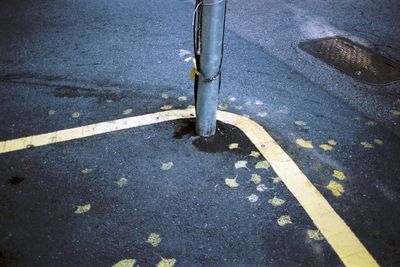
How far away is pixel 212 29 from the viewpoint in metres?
2.80

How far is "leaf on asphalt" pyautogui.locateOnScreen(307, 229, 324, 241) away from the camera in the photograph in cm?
260

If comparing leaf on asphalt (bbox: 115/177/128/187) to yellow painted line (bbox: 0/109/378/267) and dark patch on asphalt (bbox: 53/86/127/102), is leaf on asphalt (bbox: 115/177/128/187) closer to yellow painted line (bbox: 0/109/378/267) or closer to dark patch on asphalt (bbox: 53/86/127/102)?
yellow painted line (bbox: 0/109/378/267)

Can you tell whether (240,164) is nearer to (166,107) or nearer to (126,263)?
(166,107)

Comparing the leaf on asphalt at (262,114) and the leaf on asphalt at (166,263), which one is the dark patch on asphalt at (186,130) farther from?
the leaf on asphalt at (166,263)

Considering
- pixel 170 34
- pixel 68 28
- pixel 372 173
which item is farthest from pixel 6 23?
pixel 372 173

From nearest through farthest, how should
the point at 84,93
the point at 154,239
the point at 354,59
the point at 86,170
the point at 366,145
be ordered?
the point at 154,239
the point at 86,170
the point at 366,145
the point at 84,93
the point at 354,59

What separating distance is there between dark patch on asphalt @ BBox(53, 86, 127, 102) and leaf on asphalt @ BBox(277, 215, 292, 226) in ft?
7.55

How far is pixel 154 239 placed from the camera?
2.55 metres

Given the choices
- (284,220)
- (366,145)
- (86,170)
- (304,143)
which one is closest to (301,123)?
(304,143)

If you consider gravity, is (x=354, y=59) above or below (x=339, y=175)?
above

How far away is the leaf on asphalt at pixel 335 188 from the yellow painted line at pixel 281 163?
0.13 metres

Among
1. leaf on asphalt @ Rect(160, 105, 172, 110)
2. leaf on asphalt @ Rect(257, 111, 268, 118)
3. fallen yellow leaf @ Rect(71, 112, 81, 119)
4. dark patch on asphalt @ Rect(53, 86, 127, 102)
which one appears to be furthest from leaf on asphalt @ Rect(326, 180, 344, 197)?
fallen yellow leaf @ Rect(71, 112, 81, 119)

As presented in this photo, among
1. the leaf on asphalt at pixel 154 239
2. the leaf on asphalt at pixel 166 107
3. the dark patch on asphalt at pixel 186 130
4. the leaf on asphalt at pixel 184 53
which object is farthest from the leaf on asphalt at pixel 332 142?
the leaf on asphalt at pixel 184 53

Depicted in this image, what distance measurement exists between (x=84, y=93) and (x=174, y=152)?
1.55 metres
